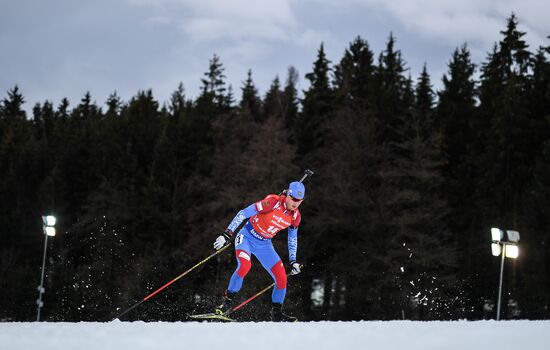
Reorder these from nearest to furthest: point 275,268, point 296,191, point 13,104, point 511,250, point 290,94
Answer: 1. point 296,191
2. point 275,268
3. point 511,250
4. point 290,94
5. point 13,104

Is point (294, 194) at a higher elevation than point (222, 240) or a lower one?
higher

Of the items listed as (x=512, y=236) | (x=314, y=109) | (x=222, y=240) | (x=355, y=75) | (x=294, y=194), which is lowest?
(x=222, y=240)

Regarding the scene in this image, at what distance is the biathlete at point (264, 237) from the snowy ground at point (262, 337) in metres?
2.88

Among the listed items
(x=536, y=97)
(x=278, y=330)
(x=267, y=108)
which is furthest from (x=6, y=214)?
(x=278, y=330)

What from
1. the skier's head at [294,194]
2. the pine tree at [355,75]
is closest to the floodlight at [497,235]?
the skier's head at [294,194]

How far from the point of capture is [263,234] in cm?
980

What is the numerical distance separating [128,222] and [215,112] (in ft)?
37.8

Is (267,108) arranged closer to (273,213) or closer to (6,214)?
(6,214)

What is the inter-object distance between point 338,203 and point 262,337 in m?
25.9

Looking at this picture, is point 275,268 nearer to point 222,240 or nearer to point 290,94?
point 222,240

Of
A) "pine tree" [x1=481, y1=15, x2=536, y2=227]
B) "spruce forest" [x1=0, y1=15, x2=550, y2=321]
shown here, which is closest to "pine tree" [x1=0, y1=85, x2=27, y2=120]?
"spruce forest" [x1=0, y1=15, x2=550, y2=321]

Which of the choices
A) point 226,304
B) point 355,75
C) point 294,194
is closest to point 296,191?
point 294,194

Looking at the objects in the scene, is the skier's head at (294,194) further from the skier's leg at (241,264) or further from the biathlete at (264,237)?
the skier's leg at (241,264)

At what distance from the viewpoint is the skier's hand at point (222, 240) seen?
A: 367 inches
